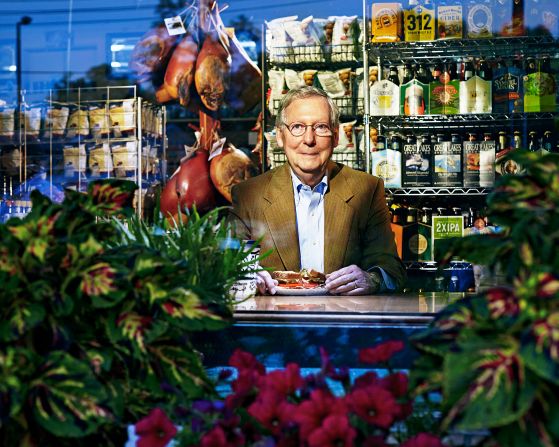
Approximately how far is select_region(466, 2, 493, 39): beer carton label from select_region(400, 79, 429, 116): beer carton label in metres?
0.37

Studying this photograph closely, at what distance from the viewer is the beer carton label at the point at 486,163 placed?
14.9ft

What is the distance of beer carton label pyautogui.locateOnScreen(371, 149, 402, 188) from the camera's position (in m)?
4.59

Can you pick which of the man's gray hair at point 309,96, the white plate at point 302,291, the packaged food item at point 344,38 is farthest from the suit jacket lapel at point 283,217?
the packaged food item at point 344,38

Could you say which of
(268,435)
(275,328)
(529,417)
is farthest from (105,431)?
(529,417)

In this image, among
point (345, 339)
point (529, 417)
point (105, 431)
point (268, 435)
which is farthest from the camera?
point (345, 339)

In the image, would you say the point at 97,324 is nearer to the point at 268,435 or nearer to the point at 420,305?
the point at 268,435

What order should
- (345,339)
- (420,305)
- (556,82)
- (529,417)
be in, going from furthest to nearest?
(556,82) < (420,305) < (345,339) < (529,417)

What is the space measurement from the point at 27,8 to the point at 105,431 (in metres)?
3.89

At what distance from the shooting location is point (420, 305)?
2176 millimetres

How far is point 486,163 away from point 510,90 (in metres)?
0.41

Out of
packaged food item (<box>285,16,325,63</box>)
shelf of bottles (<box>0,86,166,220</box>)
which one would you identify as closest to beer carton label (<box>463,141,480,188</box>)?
packaged food item (<box>285,16,325,63</box>)

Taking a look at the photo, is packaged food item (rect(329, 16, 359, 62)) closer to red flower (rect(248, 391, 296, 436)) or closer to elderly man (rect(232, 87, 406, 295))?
elderly man (rect(232, 87, 406, 295))

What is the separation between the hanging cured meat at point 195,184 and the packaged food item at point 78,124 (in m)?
0.57

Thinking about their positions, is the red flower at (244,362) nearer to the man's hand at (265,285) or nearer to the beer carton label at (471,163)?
the man's hand at (265,285)
